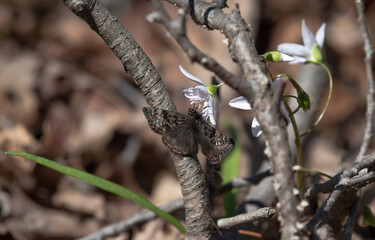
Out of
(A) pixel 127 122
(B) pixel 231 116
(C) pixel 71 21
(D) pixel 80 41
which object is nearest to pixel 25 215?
(A) pixel 127 122

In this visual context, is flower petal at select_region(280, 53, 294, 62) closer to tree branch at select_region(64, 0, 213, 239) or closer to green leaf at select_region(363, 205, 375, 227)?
tree branch at select_region(64, 0, 213, 239)

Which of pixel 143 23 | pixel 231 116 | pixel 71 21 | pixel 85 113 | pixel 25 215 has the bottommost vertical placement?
pixel 25 215

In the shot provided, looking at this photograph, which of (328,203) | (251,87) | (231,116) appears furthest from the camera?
(231,116)

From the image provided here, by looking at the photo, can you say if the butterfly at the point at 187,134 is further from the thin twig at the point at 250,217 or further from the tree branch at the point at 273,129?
the tree branch at the point at 273,129

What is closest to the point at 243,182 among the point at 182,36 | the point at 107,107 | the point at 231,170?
the point at 231,170

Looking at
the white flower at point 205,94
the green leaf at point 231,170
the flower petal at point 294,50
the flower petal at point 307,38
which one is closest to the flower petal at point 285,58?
the flower petal at point 294,50

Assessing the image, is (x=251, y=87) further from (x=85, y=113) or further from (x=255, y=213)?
(x=85, y=113)

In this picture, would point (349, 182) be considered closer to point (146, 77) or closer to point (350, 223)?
point (350, 223)

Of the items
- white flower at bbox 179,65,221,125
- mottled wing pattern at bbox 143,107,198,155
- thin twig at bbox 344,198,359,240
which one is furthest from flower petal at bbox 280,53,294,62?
thin twig at bbox 344,198,359,240
